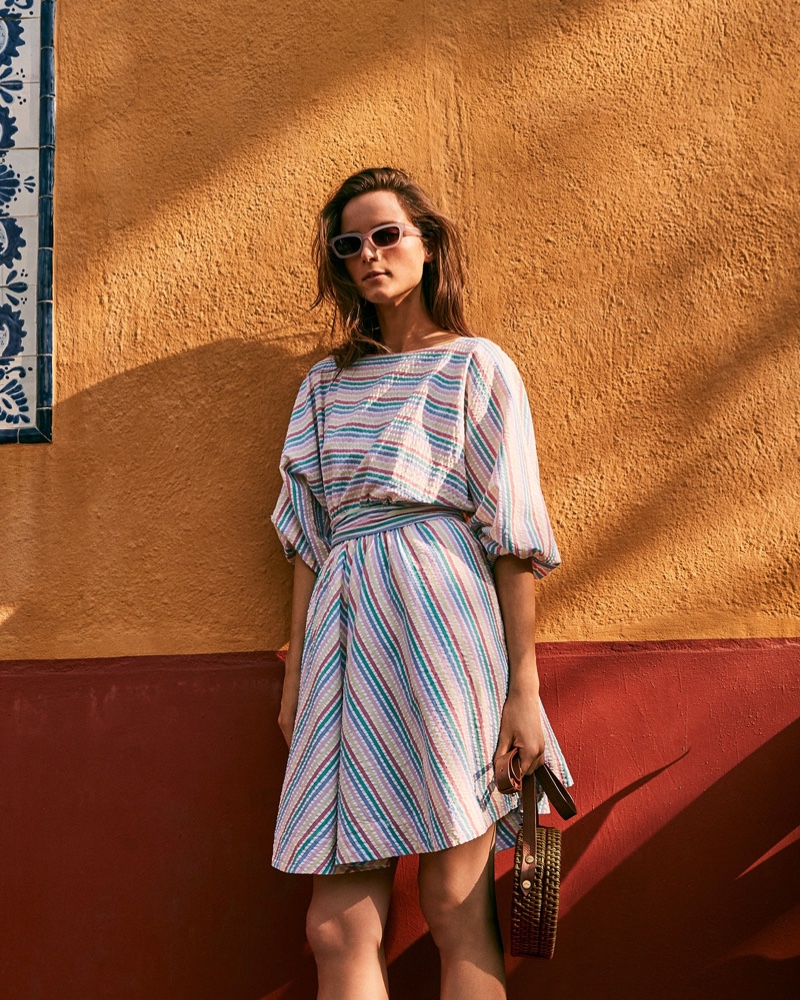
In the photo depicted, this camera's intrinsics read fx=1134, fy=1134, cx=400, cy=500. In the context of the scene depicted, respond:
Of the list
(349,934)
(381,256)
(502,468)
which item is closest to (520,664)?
(502,468)

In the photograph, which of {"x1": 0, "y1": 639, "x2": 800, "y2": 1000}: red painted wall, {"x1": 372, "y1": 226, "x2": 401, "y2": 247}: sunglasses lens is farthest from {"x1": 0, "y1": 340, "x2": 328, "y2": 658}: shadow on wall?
{"x1": 372, "y1": 226, "x2": 401, "y2": 247}: sunglasses lens

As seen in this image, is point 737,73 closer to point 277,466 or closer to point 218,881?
point 277,466

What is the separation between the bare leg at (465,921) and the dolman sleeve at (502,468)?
61cm

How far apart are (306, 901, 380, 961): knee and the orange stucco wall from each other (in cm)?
76

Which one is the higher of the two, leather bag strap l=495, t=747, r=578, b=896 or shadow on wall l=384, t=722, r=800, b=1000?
leather bag strap l=495, t=747, r=578, b=896

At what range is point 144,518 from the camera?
2.93 meters

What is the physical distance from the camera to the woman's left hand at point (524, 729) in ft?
7.62

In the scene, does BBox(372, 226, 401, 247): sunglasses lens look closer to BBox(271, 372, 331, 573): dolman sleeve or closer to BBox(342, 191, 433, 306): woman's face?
BBox(342, 191, 433, 306): woman's face

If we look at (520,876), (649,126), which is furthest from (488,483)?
(649,126)

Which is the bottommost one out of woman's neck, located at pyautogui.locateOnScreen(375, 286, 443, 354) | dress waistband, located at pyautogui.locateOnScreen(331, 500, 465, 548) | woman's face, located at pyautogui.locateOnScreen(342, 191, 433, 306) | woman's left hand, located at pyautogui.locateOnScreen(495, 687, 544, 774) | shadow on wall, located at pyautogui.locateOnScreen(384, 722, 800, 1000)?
shadow on wall, located at pyautogui.locateOnScreen(384, 722, 800, 1000)

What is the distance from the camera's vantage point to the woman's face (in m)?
2.60

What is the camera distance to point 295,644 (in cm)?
264

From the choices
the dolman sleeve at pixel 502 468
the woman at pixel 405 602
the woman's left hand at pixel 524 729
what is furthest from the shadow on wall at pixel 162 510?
the woman's left hand at pixel 524 729

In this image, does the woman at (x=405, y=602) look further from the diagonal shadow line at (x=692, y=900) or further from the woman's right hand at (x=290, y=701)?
the diagonal shadow line at (x=692, y=900)
